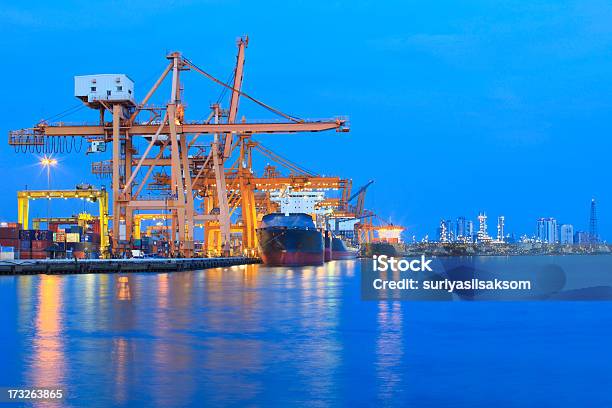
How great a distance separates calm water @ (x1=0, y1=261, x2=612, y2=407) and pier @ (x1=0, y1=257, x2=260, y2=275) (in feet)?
77.5

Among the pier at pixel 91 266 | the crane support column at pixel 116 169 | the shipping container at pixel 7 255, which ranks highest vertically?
the crane support column at pixel 116 169

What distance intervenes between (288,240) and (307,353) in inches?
2667

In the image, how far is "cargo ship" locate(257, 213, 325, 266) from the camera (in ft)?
273

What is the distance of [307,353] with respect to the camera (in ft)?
52.0

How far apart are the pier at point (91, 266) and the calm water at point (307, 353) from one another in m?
23.6

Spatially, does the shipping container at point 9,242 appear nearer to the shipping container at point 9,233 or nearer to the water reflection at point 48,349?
the shipping container at point 9,233

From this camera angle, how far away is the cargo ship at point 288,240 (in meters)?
83.1

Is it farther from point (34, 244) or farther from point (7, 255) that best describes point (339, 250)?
point (7, 255)

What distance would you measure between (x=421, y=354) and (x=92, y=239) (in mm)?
76076

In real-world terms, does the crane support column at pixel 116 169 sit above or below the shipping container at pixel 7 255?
above

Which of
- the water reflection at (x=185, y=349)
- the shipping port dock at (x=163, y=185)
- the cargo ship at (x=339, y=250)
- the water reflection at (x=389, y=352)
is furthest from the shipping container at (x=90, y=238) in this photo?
the water reflection at (x=389, y=352)

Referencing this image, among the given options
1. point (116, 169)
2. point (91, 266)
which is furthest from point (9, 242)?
point (91, 266)

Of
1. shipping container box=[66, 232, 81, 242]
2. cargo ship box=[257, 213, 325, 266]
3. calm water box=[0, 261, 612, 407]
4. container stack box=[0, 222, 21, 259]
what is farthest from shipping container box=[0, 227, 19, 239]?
calm water box=[0, 261, 612, 407]

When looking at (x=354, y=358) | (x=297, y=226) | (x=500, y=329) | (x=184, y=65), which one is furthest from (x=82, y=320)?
(x=297, y=226)
